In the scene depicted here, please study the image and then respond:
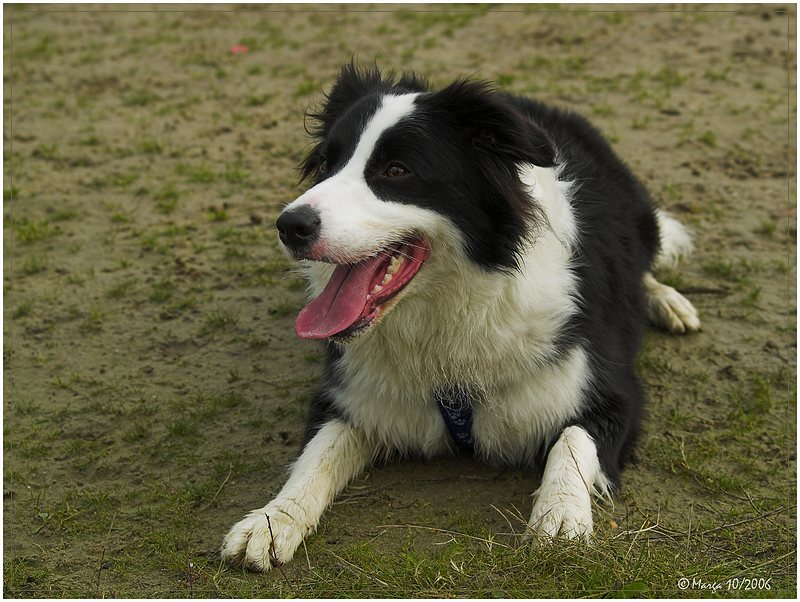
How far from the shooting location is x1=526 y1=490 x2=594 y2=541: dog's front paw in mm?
3617

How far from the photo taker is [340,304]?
3.64m

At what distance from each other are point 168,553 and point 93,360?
1834 millimetres

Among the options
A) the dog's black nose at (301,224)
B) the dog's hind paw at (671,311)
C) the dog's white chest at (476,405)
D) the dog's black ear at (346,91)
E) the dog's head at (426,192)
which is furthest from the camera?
the dog's hind paw at (671,311)

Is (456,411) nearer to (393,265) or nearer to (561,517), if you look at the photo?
(561,517)

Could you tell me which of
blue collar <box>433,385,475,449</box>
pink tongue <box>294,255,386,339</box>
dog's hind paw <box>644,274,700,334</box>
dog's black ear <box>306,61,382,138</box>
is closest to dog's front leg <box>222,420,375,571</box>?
blue collar <box>433,385,475,449</box>

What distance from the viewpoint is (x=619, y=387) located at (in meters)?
4.22

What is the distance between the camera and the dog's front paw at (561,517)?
3617mm

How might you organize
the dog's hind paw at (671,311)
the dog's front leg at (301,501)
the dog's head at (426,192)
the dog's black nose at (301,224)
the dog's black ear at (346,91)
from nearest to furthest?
the dog's black nose at (301,224)
the dog's head at (426,192)
the dog's front leg at (301,501)
the dog's black ear at (346,91)
the dog's hind paw at (671,311)

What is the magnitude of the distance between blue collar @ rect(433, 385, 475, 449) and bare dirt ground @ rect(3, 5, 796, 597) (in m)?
0.19

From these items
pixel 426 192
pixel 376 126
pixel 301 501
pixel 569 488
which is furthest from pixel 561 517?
pixel 376 126

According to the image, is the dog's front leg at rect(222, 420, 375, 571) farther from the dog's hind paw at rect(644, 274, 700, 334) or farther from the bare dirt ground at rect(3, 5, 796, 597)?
the dog's hind paw at rect(644, 274, 700, 334)

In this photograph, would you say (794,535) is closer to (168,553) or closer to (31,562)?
(168,553)

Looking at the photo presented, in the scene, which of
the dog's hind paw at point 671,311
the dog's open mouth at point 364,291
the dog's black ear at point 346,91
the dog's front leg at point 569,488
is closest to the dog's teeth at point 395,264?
the dog's open mouth at point 364,291

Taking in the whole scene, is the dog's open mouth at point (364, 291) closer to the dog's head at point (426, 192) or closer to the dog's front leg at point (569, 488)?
the dog's head at point (426, 192)
